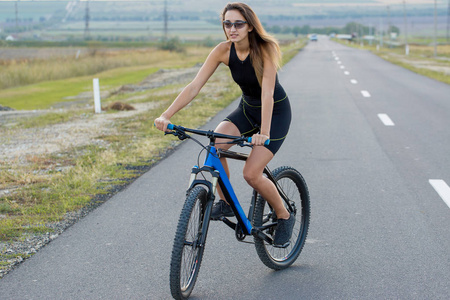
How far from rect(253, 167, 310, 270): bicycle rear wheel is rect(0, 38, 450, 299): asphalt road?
10 centimetres

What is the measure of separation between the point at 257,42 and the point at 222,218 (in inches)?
46.8

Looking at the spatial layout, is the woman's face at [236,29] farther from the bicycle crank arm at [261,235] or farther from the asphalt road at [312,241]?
the asphalt road at [312,241]

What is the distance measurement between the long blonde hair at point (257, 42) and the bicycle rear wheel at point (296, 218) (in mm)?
872

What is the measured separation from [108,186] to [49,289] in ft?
9.93

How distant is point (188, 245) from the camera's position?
3.65m

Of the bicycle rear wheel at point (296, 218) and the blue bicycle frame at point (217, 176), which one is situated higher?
the blue bicycle frame at point (217, 176)

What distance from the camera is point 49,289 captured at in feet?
13.2

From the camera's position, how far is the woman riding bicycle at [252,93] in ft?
12.8

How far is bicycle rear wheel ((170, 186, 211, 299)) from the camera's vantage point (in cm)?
350

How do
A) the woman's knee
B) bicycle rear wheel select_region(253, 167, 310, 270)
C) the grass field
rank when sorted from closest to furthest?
the woman's knee, bicycle rear wheel select_region(253, 167, 310, 270), the grass field

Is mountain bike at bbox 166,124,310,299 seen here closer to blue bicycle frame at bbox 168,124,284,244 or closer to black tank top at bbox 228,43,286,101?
blue bicycle frame at bbox 168,124,284,244

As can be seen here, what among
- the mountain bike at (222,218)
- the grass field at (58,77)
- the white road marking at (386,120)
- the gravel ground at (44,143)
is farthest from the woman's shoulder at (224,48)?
the grass field at (58,77)

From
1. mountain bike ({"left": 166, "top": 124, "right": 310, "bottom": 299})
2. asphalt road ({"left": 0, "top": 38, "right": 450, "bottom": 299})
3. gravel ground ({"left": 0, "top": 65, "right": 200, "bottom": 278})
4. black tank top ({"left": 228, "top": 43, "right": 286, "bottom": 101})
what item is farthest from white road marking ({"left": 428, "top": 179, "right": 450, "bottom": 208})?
gravel ground ({"left": 0, "top": 65, "right": 200, "bottom": 278})

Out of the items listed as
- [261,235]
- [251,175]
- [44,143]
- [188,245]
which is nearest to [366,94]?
[44,143]
